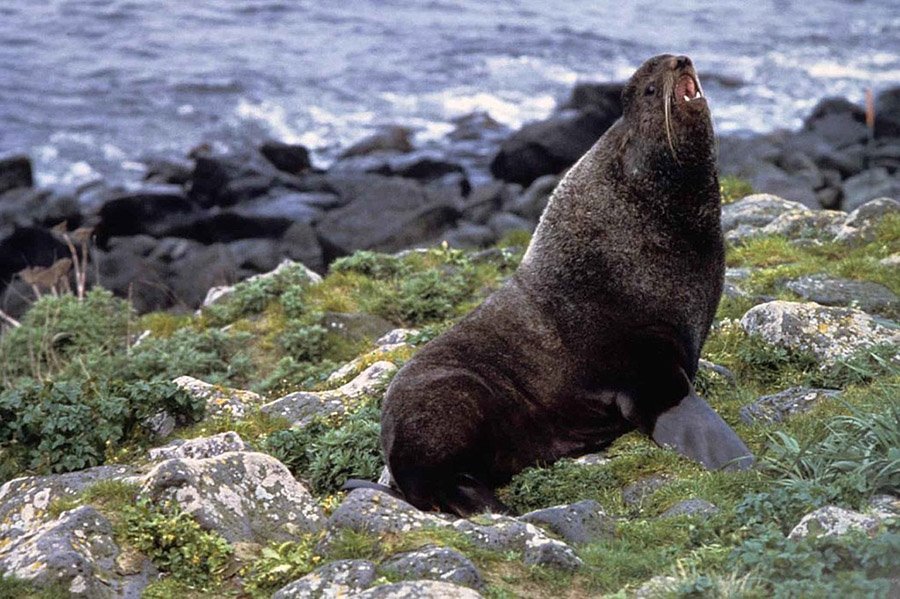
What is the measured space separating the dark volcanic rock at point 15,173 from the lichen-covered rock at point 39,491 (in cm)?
1888

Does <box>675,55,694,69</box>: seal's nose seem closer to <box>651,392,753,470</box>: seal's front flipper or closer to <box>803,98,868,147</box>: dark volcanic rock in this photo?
<box>651,392,753,470</box>: seal's front flipper

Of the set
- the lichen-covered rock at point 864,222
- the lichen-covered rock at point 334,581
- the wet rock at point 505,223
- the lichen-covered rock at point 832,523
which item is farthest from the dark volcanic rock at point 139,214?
the lichen-covered rock at point 832,523

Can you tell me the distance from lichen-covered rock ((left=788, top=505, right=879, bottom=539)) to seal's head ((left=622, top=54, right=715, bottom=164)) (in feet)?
8.49

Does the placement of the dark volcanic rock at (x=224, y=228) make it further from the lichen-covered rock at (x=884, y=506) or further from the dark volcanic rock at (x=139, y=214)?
the lichen-covered rock at (x=884, y=506)

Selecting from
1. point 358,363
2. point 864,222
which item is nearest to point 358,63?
point 864,222

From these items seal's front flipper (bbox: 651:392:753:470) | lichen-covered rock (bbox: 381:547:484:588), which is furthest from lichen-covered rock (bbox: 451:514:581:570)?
seal's front flipper (bbox: 651:392:753:470)

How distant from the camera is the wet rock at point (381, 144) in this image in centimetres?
2684

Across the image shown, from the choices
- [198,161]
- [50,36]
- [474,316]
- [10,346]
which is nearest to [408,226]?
[198,161]

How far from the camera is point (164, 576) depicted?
558cm

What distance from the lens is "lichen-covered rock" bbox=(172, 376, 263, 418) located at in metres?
8.12

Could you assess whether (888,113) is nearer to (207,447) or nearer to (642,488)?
(642,488)

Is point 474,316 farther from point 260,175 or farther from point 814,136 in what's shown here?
point 814,136

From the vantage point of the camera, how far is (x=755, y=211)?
11812 millimetres

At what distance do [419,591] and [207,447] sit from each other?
2.72 m
